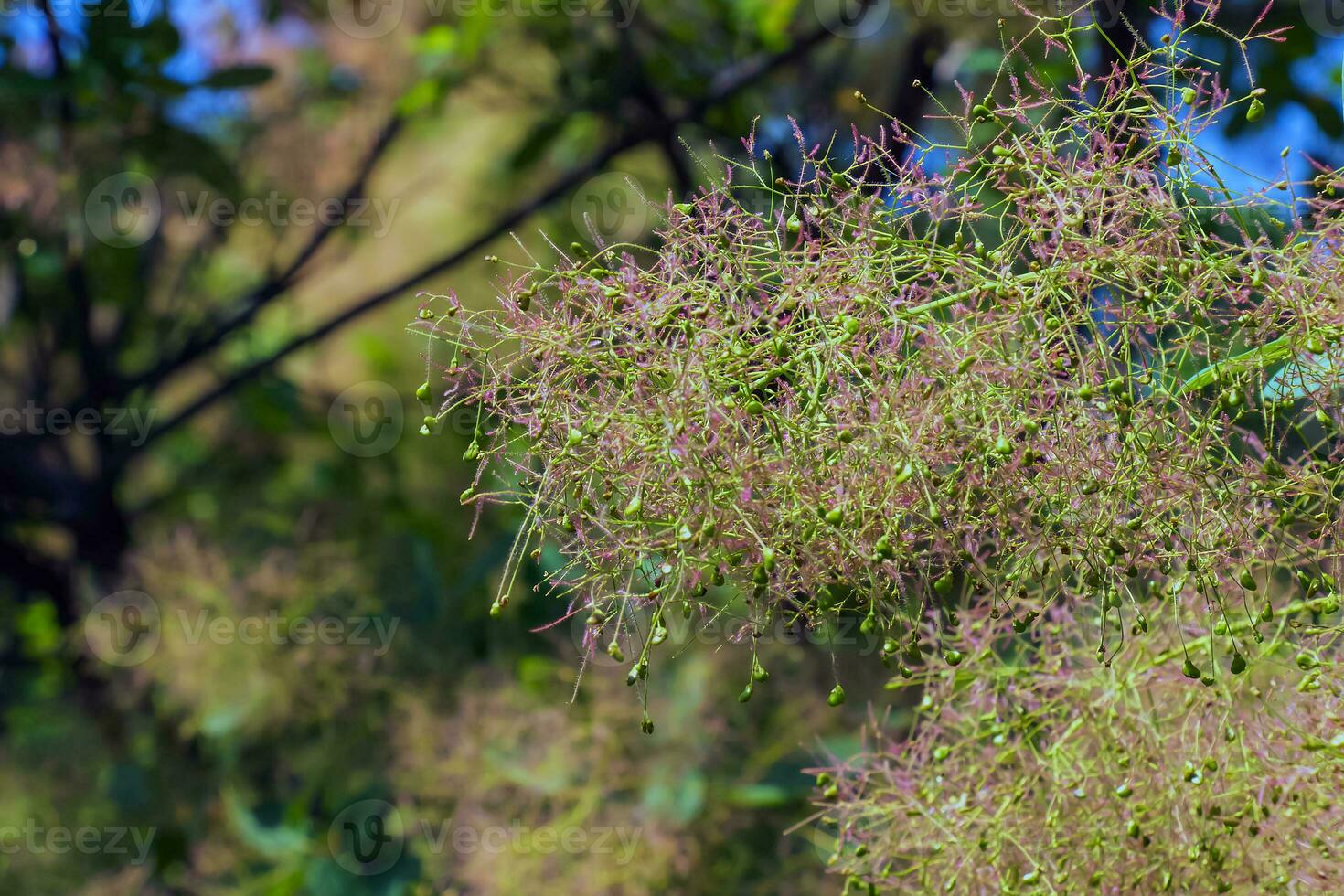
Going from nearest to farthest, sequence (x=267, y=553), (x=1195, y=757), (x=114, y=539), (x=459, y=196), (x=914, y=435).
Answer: (x=914, y=435)
(x=1195, y=757)
(x=267, y=553)
(x=114, y=539)
(x=459, y=196)

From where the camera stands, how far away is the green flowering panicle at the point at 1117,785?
0.70m

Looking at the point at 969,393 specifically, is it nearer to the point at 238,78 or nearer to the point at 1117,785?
the point at 1117,785

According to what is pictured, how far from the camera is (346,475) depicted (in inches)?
101

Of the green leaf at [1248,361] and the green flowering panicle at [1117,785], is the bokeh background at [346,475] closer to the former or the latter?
the green flowering panicle at [1117,785]

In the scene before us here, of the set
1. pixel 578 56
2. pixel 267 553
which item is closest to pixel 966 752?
pixel 267 553

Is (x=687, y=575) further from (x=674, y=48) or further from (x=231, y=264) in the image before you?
(x=231, y=264)

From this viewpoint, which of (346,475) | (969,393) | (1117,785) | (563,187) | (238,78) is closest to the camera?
(969,393)

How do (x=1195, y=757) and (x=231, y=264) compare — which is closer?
(x=1195, y=757)

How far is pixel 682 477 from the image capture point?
0.61 meters

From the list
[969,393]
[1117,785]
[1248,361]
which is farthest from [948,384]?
[1117,785]

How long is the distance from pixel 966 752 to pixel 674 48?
5.31 ft

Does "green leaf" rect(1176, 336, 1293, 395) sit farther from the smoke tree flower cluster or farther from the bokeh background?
the bokeh background

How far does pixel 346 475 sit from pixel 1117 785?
2.04 metres

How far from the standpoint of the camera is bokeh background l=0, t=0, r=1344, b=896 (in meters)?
1.61
